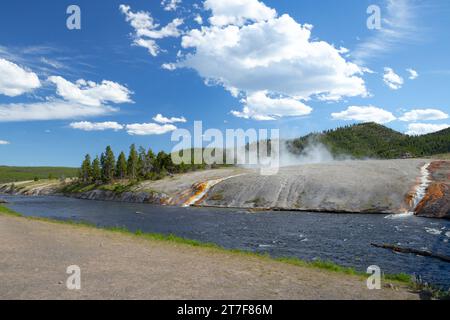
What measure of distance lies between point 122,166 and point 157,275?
438 ft

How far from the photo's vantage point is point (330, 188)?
75250 millimetres

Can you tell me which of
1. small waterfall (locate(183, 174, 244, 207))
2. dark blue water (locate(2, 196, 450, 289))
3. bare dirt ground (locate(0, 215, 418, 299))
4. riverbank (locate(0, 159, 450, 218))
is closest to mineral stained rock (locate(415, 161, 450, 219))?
riverbank (locate(0, 159, 450, 218))

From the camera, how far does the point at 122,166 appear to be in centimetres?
14488

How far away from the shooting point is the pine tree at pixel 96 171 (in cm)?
Result: 15221

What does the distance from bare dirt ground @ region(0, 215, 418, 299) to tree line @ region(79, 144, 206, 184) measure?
11215 cm

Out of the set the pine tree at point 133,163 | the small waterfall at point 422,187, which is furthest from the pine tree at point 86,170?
the small waterfall at point 422,187

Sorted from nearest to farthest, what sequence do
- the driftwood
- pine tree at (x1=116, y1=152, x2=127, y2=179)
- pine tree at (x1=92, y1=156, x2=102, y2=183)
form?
1. the driftwood
2. pine tree at (x1=116, y1=152, x2=127, y2=179)
3. pine tree at (x1=92, y1=156, x2=102, y2=183)

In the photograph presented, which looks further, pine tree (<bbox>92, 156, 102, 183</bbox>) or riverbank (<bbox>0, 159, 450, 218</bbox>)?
pine tree (<bbox>92, 156, 102, 183</bbox>)

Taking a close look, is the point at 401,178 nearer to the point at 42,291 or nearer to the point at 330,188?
the point at 330,188

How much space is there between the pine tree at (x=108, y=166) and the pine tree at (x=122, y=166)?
5.49 feet

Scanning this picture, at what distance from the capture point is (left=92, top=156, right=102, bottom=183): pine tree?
499ft

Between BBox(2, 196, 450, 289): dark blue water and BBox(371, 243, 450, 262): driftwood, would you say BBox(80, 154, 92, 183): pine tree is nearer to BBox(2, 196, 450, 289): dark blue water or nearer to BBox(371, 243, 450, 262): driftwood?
BBox(2, 196, 450, 289): dark blue water

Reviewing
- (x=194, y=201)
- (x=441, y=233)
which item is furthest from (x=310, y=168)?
(x=441, y=233)
